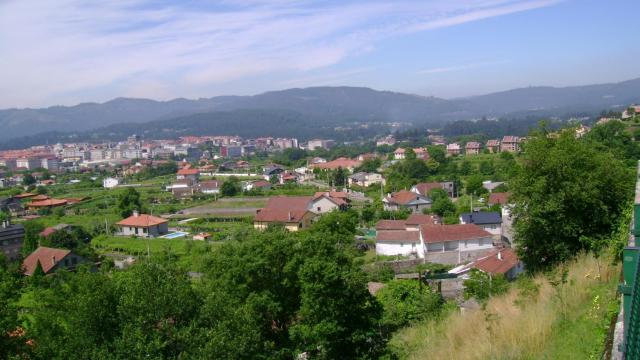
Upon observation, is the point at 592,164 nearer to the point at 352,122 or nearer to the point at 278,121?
the point at 278,121

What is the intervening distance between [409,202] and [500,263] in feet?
40.9

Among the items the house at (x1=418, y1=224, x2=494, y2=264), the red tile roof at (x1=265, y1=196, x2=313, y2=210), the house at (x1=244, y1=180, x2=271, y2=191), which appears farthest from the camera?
the house at (x1=244, y1=180, x2=271, y2=191)

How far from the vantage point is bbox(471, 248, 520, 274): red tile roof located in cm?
1193

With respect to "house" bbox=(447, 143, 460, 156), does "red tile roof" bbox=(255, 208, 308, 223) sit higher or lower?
lower

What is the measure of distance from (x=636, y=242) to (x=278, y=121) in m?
160

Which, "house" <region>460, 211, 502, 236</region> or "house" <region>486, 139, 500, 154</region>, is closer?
"house" <region>460, 211, 502, 236</region>

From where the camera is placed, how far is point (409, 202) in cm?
2480

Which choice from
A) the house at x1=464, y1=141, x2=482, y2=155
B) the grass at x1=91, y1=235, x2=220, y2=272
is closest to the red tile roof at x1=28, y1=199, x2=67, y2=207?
the grass at x1=91, y1=235, x2=220, y2=272

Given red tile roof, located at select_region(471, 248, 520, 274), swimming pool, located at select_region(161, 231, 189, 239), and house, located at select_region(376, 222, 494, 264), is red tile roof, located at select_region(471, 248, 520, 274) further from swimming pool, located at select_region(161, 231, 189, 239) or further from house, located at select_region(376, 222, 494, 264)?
swimming pool, located at select_region(161, 231, 189, 239)

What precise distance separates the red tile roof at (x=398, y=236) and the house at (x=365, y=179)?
1896cm

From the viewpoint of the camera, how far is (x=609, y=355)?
2668mm

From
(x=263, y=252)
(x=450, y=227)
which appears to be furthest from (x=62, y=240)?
A: (x=263, y=252)

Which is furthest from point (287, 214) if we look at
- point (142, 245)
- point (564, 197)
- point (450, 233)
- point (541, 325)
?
point (541, 325)

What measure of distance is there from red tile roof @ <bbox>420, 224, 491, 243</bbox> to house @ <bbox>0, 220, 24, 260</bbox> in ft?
49.9
